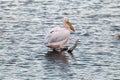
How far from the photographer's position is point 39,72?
44.2ft

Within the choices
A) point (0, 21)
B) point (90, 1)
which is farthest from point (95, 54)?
point (90, 1)

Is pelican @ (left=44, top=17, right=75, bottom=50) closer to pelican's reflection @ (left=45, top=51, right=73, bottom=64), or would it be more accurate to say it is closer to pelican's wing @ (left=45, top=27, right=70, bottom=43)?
pelican's wing @ (left=45, top=27, right=70, bottom=43)

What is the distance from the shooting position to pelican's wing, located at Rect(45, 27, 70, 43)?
15.5m

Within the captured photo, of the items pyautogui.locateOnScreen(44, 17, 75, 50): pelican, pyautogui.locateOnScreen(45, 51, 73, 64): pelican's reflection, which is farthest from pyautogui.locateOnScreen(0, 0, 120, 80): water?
pyautogui.locateOnScreen(44, 17, 75, 50): pelican

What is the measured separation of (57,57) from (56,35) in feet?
2.56

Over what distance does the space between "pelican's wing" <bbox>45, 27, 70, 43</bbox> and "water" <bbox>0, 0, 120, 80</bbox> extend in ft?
0.99

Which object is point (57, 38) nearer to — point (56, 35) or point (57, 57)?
point (56, 35)

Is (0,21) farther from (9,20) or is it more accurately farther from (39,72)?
(39,72)

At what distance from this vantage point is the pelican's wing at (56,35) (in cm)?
1549

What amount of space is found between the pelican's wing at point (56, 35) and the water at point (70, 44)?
0.30m

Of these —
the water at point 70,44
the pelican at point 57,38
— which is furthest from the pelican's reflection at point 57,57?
the pelican at point 57,38

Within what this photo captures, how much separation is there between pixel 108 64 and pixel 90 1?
6832 millimetres

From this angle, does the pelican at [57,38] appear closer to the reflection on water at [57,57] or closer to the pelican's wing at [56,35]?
the pelican's wing at [56,35]

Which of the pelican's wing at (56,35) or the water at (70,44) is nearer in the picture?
the water at (70,44)
